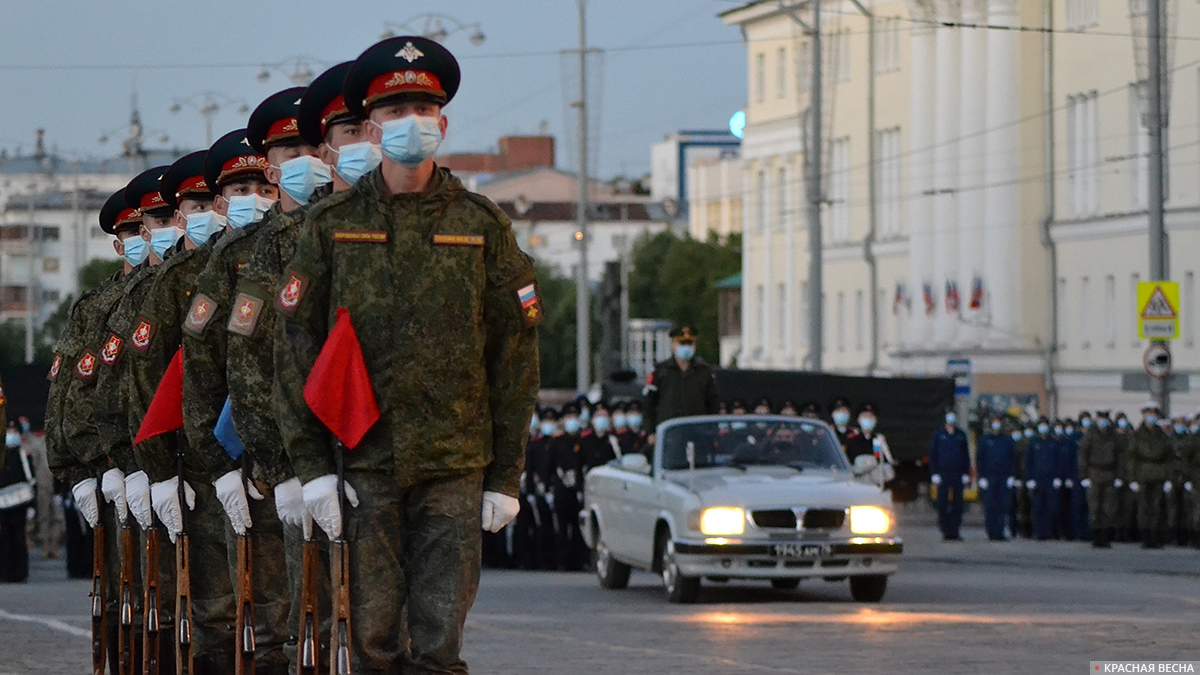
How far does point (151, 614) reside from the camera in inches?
427

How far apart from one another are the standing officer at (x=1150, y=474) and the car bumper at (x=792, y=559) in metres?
12.9

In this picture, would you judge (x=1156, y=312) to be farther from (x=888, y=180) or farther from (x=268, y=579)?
(x=888, y=180)

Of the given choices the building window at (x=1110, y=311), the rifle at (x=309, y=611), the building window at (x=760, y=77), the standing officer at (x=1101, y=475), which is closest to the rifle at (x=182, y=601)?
the rifle at (x=309, y=611)

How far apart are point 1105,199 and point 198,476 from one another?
5240 cm

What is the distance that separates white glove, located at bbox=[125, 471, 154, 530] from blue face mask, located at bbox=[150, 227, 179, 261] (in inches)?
57.5

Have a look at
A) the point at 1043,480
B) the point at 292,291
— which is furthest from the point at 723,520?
the point at 1043,480

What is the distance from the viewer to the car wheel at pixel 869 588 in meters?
20.8

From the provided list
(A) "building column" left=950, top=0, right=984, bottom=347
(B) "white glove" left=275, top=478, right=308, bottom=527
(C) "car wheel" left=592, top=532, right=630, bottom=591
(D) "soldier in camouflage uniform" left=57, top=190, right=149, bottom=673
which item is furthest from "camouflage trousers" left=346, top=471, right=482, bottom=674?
(A) "building column" left=950, top=0, right=984, bottom=347

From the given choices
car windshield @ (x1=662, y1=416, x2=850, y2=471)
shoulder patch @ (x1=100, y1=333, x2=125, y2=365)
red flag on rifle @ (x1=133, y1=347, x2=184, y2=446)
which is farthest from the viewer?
car windshield @ (x1=662, y1=416, x2=850, y2=471)

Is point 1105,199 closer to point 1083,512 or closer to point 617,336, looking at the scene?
point 617,336

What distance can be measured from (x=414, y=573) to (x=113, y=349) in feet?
13.6

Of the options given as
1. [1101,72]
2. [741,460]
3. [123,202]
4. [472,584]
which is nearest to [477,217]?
[472,584]

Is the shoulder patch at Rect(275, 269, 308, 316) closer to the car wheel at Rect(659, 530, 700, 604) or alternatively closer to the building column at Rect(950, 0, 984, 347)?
the car wheel at Rect(659, 530, 700, 604)

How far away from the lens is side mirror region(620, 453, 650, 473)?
2195cm
